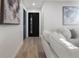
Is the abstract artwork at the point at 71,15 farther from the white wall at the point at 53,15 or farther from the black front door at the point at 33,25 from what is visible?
the black front door at the point at 33,25

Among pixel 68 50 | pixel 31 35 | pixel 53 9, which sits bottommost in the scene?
pixel 31 35

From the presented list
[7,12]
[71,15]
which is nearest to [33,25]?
[71,15]

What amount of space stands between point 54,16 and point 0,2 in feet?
17.0

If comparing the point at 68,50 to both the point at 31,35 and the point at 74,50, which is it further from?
the point at 31,35

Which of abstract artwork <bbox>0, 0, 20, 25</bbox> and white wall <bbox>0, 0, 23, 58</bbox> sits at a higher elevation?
abstract artwork <bbox>0, 0, 20, 25</bbox>

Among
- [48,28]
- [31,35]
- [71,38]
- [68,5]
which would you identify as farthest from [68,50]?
[31,35]

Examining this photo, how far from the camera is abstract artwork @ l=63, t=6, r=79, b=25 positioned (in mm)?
7367

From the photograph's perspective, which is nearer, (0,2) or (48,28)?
(0,2)

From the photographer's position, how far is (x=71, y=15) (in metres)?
7.40

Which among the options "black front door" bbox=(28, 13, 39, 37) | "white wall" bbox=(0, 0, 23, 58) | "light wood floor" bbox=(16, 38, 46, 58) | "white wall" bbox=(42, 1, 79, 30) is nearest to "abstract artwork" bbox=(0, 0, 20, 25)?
"white wall" bbox=(0, 0, 23, 58)

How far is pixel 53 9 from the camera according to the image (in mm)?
7285

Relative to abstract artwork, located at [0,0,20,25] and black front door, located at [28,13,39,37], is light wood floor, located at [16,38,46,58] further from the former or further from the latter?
black front door, located at [28,13,39,37]

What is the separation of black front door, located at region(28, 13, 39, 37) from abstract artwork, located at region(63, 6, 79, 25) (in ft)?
15.7

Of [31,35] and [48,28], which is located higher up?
[48,28]
